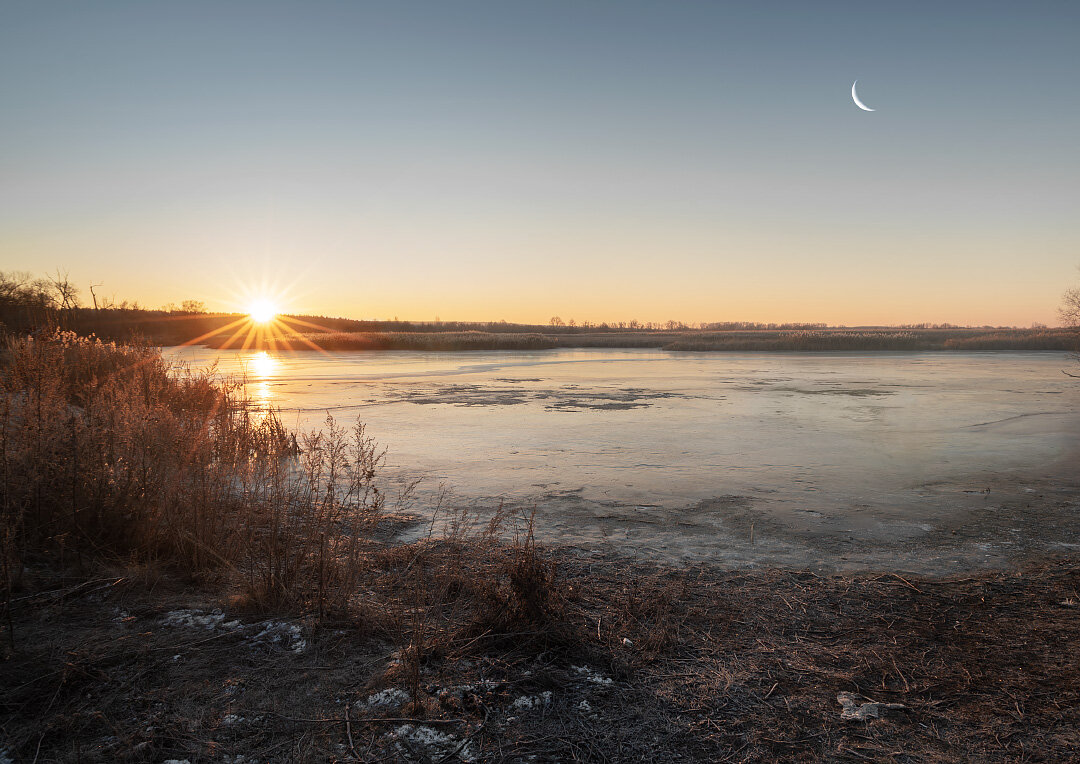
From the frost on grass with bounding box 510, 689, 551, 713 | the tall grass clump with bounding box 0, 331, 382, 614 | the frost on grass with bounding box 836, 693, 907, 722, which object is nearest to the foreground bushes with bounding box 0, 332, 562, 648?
the tall grass clump with bounding box 0, 331, 382, 614

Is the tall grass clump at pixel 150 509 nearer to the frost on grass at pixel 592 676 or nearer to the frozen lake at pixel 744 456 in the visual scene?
the frost on grass at pixel 592 676

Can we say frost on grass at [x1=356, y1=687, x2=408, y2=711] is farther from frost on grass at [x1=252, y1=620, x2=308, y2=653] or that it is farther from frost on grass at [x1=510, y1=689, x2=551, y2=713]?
frost on grass at [x1=252, y1=620, x2=308, y2=653]

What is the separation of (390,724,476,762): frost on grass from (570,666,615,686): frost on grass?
771mm

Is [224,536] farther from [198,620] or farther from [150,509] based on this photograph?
[198,620]

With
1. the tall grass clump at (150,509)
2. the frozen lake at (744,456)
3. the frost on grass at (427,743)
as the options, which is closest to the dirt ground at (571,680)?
the frost on grass at (427,743)

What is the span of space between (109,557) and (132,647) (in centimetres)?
151

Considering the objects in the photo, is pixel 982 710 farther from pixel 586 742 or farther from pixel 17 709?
pixel 17 709

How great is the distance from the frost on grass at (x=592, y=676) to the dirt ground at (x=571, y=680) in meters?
0.01

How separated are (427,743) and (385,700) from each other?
0.39 metres

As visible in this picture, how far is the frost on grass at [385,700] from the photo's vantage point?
299 centimetres

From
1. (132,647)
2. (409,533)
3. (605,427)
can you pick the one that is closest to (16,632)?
(132,647)

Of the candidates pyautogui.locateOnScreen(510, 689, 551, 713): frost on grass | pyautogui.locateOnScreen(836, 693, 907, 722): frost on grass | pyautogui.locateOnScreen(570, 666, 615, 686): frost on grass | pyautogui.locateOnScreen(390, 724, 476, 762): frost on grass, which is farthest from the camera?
pyautogui.locateOnScreen(570, 666, 615, 686): frost on grass

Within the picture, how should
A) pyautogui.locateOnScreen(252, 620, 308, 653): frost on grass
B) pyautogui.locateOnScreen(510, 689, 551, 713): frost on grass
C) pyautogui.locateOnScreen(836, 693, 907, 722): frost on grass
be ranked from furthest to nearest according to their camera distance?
pyautogui.locateOnScreen(252, 620, 308, 653): frost on grass < pyautogui.locateOnScreen(510, 689, 551, 713): frost on grass < pyautogui.locateOnScreen(836, 693, 907, 722): frost on grass

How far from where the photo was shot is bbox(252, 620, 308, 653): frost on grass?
3.55 meters
